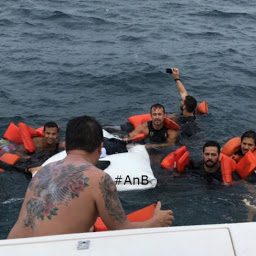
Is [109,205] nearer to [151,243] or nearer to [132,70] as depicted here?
[151,243]

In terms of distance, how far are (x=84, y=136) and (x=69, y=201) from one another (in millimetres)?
493

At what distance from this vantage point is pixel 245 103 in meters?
11.0

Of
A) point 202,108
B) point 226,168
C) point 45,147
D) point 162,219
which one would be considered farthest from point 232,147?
point 162,219

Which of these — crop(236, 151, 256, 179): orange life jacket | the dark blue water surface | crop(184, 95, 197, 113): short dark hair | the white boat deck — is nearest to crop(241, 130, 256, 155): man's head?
crop(236, 151, 256, 179): orange life jacket

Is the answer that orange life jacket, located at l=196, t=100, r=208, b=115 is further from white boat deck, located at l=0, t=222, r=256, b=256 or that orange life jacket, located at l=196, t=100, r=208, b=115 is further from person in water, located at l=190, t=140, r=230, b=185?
white boat deck, located at l=0, t=222, r=256, b=256

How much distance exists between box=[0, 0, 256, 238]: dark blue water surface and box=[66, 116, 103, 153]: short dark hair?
9.84ft

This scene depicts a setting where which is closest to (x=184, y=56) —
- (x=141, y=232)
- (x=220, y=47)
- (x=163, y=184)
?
(x=220, y=47)

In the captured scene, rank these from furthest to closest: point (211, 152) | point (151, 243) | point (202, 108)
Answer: point (202, 108), point (211, 152), point (151, 243)

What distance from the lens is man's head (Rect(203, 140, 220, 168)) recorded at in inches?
274

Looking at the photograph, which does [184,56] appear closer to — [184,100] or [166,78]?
[166,78]

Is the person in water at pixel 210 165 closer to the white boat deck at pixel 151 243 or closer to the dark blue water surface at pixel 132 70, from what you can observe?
the dark blue water surface at pixel 132 70

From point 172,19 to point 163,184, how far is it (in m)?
12.4

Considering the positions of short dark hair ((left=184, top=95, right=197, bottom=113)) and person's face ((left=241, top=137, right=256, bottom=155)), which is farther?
short dark hair ((left=184, top=95, right=197, bottom=113))

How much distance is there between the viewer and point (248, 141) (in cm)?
752
